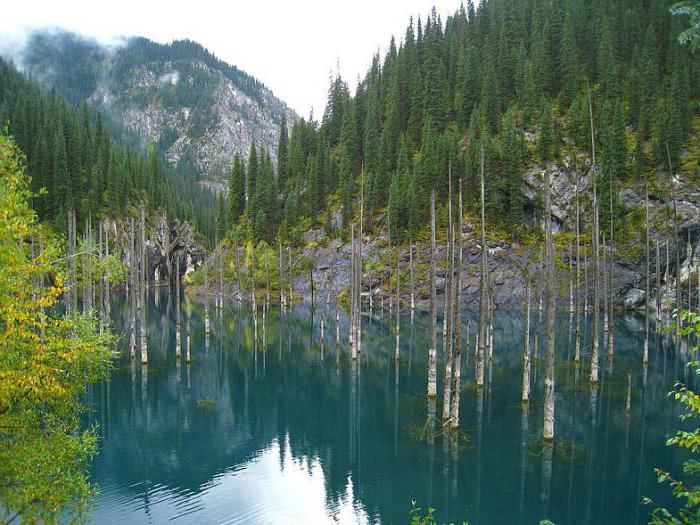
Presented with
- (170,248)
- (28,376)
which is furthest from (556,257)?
(170,248)

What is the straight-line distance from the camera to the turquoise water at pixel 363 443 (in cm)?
2291

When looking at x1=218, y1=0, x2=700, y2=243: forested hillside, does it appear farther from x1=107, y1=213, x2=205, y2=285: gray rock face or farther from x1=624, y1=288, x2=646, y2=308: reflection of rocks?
x1=107, y1=213, x2=205, y2=285: gray rock face

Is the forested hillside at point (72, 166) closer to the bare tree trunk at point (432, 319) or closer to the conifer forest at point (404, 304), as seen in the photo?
the conifer forest at point (404, 304)

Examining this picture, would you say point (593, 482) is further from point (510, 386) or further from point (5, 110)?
point (5, 110)

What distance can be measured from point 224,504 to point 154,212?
480 ft

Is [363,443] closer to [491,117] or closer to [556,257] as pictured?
[556,257]

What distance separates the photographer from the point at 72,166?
431ft

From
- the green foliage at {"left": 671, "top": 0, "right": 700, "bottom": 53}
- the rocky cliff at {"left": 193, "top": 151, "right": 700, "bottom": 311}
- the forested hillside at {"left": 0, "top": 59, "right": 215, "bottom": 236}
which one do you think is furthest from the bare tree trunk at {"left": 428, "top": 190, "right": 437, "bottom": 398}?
the forested hillside at {"left": 0, "top": 59, "right": 215, "bottom": 236}

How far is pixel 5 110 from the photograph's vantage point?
14375 cm

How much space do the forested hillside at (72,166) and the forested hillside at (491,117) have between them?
3111cm

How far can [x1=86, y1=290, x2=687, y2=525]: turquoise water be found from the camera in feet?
75.2

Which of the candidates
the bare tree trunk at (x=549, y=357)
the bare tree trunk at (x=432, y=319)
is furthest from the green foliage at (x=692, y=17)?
the bare tree trunk at (x=432, y=319)

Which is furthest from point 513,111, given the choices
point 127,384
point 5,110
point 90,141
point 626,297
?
point 5,110

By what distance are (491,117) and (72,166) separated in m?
111
